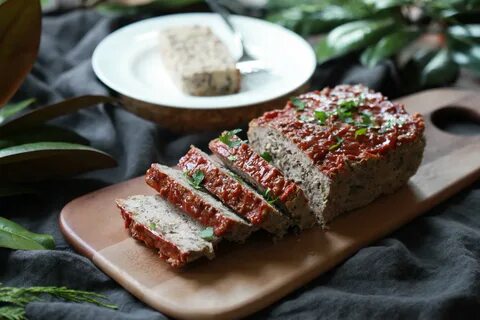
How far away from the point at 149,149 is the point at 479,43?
2649 mm

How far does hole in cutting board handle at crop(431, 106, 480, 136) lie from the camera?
4.65m

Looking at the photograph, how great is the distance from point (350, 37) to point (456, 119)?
1.00 meters

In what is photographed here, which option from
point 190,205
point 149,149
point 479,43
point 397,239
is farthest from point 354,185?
point 479,43

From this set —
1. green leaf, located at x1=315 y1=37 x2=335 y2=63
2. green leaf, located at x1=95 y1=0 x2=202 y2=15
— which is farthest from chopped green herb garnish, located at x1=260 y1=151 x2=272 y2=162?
green leaf, located at x1=95 y1=0 x2=202 y2=15

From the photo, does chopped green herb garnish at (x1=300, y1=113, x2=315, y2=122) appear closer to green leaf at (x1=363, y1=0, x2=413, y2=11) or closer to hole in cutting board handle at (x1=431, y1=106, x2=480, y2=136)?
hole in cutting board handle at (x1=431, y1=106, x2=480, y2=136)

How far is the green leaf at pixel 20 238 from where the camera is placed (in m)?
3.14

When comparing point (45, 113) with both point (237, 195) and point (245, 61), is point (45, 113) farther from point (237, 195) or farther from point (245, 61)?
point (245, 61)

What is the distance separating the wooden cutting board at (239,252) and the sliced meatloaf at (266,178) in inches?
5.0

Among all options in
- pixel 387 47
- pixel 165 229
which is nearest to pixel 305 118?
pixel 165 229

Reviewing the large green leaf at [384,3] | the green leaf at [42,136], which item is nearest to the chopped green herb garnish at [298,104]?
the green leaf at [42,136]

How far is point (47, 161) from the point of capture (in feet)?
12.3

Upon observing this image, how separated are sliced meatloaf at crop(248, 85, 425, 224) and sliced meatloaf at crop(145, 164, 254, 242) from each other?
452 millimetres

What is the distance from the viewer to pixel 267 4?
232 inches

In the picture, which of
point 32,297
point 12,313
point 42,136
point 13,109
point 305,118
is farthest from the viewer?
point 13,109
